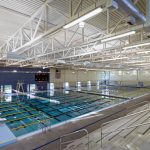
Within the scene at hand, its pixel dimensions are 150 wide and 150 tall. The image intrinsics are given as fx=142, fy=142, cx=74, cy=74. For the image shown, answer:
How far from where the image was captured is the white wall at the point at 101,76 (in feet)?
78.5

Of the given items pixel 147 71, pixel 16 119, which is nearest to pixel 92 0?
pixel 16 119

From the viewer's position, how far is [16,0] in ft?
12.3

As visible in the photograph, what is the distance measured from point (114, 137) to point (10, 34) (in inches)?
237

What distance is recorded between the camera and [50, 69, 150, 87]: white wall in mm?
23916

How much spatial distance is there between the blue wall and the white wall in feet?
7.25

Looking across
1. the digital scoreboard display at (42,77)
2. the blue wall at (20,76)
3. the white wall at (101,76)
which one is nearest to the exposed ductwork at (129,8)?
the blue wall at (20,76)

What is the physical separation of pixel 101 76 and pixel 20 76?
1787 cm

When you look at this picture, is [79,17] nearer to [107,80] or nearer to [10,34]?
[10,34]

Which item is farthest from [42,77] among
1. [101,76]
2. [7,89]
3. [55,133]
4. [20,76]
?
[55,133]

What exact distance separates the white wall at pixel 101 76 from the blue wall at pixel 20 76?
7.25 feet

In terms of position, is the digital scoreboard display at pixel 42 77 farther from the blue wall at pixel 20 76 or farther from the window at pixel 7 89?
the window at pixel 7 89

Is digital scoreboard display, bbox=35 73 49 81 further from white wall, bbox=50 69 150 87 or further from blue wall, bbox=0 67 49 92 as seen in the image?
white wall, bbox=50 69 150 87

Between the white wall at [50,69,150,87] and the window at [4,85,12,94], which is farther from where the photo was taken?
the white wall at [50,69,150,87]

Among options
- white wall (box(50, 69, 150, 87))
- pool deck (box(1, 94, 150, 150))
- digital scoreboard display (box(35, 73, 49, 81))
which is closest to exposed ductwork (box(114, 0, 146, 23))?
pool deck (box(1, 94, 150, 150))
